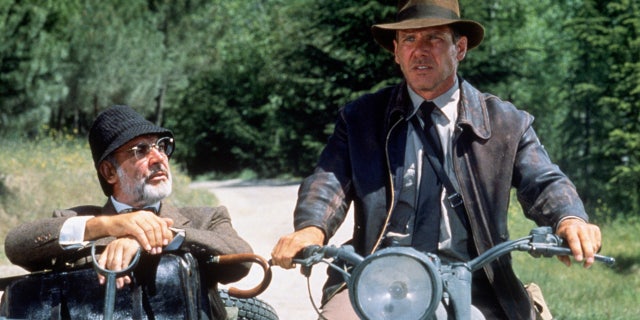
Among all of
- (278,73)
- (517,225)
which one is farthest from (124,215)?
(278,73)

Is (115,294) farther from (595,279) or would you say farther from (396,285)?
(595,279)

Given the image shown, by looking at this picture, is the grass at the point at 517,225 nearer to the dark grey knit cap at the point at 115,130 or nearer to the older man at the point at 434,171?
the older man at the point at 434,171

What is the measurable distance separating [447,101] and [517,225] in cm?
1562

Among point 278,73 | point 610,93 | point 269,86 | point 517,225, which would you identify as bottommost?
point 269,86

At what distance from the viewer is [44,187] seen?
1619 centimetres

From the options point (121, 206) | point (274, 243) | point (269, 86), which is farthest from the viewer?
point (269, 86)

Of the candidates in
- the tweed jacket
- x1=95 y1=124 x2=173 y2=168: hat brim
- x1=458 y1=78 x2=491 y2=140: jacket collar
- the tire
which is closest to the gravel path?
the tire

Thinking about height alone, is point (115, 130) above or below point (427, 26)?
below

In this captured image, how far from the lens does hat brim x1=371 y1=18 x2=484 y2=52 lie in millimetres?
3297

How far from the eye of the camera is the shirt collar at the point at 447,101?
3.43m

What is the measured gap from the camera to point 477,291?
329cm

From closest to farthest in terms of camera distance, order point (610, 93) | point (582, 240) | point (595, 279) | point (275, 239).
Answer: point (582, 240) < point (275, 239) < point (595, 279) < point (610, 93)

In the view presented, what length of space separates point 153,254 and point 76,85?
30790 millimetres

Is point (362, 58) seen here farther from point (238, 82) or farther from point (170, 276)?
point (170, 276)
